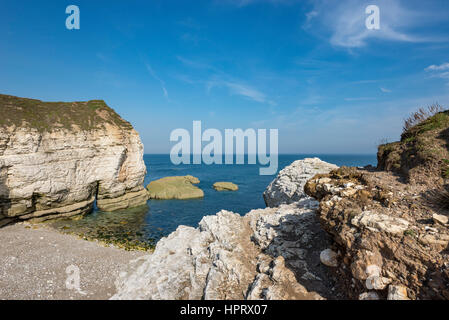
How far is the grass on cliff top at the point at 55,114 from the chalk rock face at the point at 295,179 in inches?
1013

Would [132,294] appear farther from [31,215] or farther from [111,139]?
[111,139]

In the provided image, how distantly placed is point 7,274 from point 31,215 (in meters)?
12.9

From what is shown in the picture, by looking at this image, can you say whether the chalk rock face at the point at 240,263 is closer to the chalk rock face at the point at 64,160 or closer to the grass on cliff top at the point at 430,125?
the grass on cliff top at the point at 430,125

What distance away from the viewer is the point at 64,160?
26391 mm

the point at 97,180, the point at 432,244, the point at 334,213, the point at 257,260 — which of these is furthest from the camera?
the point at 97,180

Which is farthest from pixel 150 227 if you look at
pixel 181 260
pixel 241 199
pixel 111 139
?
pixel 241 199

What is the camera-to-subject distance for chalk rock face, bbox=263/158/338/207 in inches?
835

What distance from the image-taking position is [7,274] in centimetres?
1376

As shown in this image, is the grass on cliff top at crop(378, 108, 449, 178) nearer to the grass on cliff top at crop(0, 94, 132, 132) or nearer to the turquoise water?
the turquoise water

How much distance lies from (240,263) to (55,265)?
1419 cm

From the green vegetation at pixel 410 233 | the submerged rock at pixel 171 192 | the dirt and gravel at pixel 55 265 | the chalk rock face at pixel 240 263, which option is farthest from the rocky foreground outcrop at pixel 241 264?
the submerged rock at pixel 171 192

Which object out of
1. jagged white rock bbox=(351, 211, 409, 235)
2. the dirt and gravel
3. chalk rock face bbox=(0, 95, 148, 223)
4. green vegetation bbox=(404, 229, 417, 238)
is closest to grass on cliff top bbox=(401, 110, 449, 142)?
jagged white rock bbox=(351, 211, 409, 235)

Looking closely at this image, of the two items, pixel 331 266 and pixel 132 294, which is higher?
pixel 331 266

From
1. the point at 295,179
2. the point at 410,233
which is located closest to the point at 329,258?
the point at 410,233
